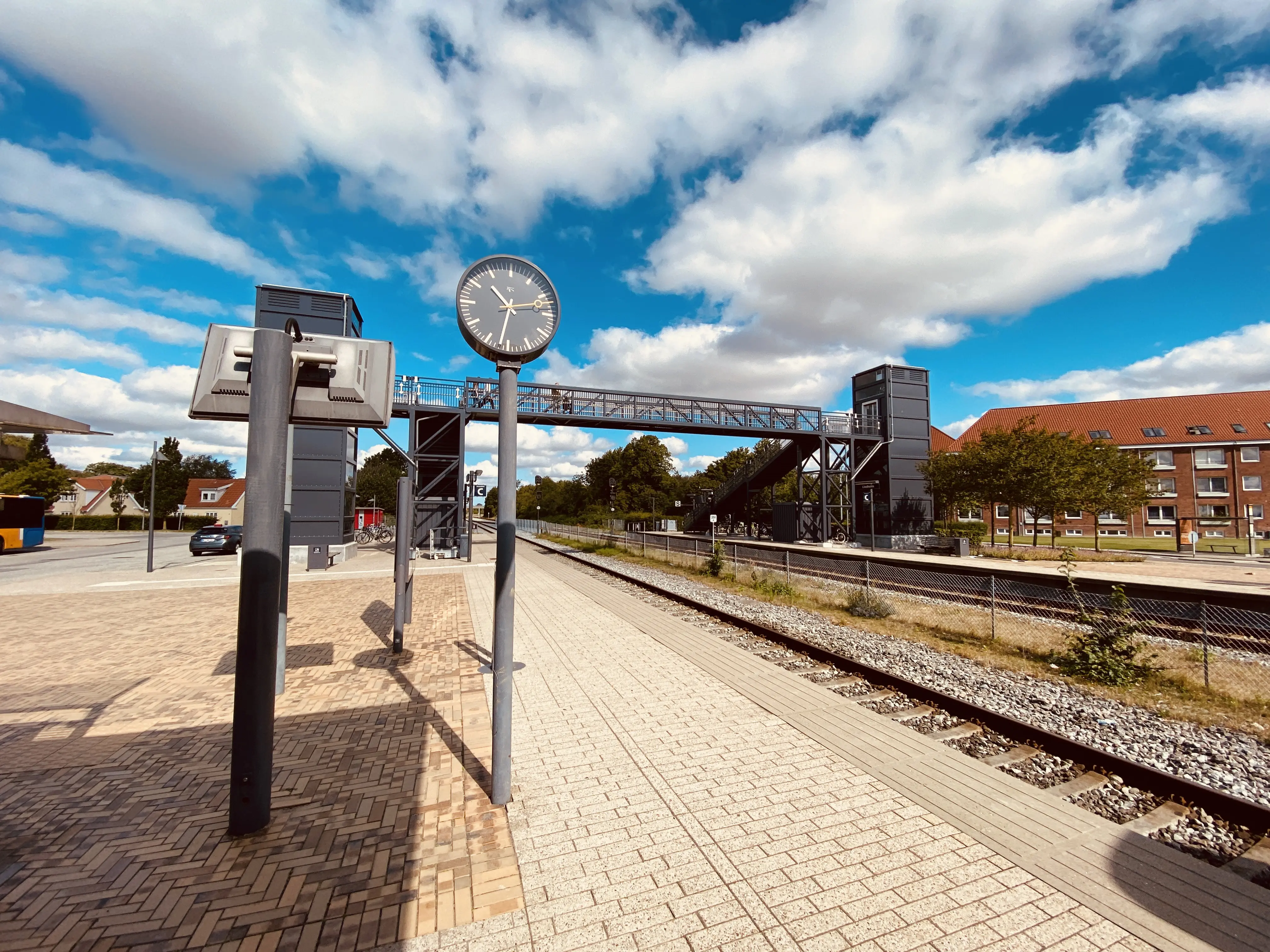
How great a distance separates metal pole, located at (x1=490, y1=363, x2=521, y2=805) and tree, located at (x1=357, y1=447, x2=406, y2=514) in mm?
55038

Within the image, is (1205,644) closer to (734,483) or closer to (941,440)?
(734,483)

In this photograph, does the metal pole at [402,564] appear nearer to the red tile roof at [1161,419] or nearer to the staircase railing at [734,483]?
the staircase railing at [734,483]

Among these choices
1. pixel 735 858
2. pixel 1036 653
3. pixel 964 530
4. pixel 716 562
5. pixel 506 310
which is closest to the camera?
pixel 735 858

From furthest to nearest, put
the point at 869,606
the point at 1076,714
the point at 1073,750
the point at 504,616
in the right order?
the point at 869,606 → the point at 1076,714 → the point at 1073,750 → the point at 504,616

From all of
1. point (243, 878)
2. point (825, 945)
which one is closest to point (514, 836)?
point (243, 878)

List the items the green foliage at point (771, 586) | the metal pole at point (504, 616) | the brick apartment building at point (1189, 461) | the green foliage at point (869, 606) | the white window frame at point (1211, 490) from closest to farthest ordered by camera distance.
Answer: the metal pole at point (504, 616) → the green foliage at point (869, 606) → the green foliage at point (771, 586) → the brick apartment building at point (1189, 461) → the white window frame at point (1211, 490)

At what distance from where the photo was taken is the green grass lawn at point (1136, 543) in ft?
101

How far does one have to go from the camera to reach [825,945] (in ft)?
8.61

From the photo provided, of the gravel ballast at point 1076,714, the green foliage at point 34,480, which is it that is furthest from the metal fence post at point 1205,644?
the green foliage at point 34,480

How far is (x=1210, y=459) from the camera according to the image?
145 ft

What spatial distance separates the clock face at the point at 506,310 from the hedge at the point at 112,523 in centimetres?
6404

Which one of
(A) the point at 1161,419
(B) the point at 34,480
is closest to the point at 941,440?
(A) the point at 1161,419

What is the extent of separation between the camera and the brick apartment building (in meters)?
43.1

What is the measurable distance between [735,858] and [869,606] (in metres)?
8.82
